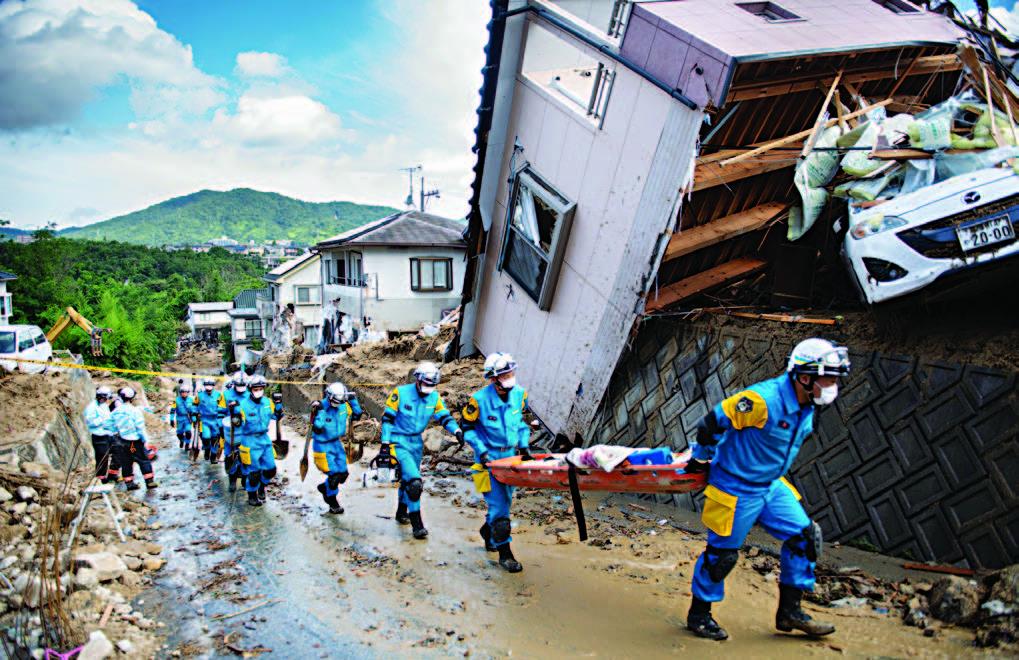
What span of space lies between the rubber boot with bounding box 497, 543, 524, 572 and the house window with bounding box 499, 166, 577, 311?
4.77 meters

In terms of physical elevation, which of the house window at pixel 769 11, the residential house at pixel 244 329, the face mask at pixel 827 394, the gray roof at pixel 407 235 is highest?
the house window at pixel 769 11

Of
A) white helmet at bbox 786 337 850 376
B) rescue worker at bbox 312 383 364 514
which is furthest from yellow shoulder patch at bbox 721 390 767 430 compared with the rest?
rescue worker at bbox 312 383 364 514

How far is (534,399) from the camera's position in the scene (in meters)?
10.7

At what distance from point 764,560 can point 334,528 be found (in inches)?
195

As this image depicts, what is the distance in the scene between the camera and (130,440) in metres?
10.7

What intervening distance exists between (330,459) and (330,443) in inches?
8.6

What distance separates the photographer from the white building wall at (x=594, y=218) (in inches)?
307

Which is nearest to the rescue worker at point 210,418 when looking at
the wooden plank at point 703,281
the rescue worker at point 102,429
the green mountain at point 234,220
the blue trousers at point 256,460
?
the rescue worker at point 102,429

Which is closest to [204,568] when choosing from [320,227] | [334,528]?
[334,528]

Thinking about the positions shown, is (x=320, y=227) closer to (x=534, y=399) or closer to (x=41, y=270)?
(x=41, y=270)

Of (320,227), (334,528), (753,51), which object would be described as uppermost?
(320,227)

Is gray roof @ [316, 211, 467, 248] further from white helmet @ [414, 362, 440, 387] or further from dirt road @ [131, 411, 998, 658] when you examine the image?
white helmet @ [414, 362, 440, 387]

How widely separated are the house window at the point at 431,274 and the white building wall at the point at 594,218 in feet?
60.1

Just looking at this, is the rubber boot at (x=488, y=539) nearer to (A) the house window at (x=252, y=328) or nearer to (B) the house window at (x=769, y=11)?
(B) the house window at (x=769, y=11)
